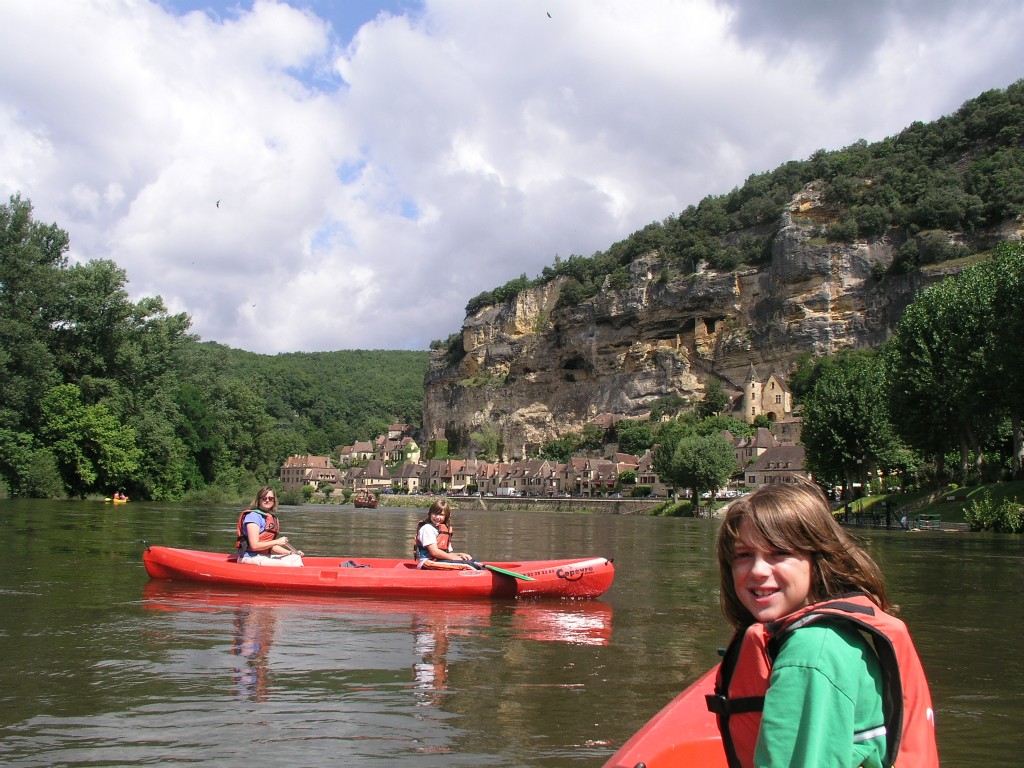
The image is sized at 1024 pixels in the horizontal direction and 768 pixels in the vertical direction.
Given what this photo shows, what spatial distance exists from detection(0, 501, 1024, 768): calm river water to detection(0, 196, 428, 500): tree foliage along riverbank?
2921cm

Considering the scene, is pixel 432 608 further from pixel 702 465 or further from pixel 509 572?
pixel 702 465

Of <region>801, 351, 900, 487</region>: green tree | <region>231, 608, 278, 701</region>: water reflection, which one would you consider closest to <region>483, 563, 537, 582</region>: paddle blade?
<region>231, 608, 278, 701</region>: water reflection

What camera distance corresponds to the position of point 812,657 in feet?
6.27

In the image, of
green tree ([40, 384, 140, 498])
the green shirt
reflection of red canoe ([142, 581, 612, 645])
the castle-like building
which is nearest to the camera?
the green shirt

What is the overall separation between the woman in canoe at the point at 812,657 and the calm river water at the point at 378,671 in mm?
2943

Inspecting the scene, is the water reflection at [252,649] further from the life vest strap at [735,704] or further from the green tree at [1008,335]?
the green tree at [1008,335]

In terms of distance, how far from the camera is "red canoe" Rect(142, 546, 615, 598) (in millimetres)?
11047

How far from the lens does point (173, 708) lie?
5715mm

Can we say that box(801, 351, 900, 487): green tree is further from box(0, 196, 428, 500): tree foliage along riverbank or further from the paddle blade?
the paddle blade

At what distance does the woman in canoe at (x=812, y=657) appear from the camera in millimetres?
1907

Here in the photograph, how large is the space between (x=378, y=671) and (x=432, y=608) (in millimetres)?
3590

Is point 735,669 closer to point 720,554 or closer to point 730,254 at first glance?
point 720,554

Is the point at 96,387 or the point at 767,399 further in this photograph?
the point at 767,399

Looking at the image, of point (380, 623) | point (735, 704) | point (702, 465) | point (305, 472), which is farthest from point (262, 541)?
point (305, 472)
